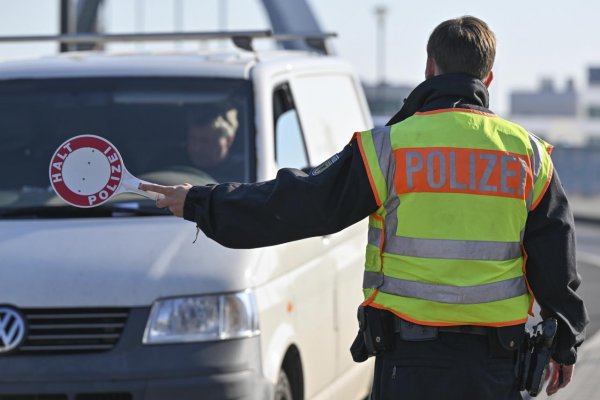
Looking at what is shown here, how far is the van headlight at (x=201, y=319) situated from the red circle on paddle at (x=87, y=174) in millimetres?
1332

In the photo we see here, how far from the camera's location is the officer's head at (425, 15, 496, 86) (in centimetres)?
403

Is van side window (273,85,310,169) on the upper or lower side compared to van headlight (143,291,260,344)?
upper

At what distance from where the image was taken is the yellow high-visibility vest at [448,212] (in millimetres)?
3920

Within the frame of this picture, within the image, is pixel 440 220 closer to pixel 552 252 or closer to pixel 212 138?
pixel 552 252

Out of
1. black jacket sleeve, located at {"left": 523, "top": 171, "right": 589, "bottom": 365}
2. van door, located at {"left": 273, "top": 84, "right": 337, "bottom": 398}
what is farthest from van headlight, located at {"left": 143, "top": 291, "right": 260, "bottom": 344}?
black jacket sleeve, located at {"left": 523, "top": 171, "right": 589, "bottom": 365}

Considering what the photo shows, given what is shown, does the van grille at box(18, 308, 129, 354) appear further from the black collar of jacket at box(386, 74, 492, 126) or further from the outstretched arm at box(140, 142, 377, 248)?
the black collar of jacket at box(386, 74, 492, 126)

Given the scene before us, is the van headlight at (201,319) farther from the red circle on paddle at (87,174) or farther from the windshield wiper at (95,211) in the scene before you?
the red circle on paddle at (87,174)

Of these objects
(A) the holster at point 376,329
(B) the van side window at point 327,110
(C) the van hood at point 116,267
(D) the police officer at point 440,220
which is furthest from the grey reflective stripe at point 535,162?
(B) the van side window at point 327,110

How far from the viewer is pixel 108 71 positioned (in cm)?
655

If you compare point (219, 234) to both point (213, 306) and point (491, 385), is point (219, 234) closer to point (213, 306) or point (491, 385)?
point (491, 385)

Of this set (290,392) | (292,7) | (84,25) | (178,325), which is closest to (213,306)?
(178,325)

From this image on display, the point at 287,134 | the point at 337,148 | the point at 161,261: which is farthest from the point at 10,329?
the point at 337,148

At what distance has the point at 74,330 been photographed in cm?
531

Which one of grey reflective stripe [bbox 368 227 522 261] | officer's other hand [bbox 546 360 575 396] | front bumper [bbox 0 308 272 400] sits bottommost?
front bumper [bbox 0 308 272 400]
